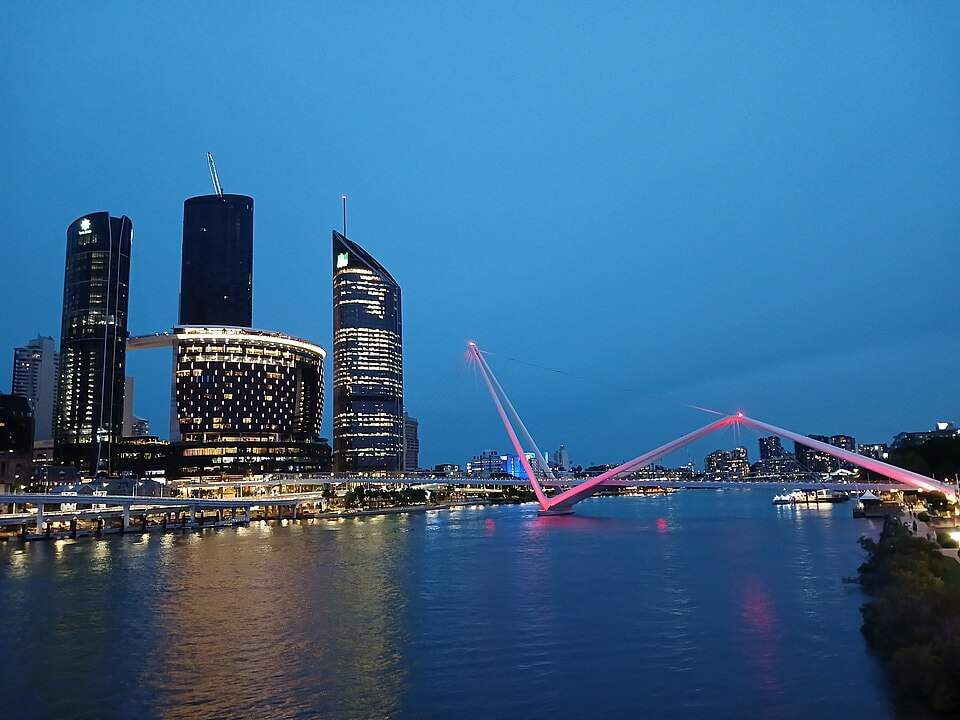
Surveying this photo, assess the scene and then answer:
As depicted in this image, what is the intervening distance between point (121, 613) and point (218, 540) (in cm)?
3020

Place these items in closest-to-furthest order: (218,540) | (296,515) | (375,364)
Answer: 1. (218,540)
2. (296,515)
3. (375,364)

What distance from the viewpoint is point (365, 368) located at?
161875 mm

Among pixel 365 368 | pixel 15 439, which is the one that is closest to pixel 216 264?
pixel 365 368

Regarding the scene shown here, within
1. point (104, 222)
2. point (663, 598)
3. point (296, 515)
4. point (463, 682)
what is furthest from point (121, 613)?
point (104, 222)

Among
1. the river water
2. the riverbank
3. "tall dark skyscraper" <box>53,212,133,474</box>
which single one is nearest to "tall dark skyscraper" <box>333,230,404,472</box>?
"tall dark skyscraper" <box>53,212,133,474</box>

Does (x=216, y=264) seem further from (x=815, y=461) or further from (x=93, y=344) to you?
(x=815, y=461)

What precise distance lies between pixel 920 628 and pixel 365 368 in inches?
5944

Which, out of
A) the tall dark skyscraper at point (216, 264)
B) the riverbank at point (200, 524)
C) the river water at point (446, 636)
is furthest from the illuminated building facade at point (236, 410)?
the river water at point (446, 636)

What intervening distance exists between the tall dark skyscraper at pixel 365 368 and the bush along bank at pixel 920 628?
139298mm

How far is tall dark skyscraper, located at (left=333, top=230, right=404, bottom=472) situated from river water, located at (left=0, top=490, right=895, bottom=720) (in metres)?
118

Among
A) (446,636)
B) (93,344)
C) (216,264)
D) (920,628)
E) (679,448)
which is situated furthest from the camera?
(216,264)

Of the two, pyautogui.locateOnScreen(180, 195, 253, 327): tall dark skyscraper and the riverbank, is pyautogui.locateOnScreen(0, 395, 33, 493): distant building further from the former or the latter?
pyautogui.locateOnScreen(180, 195, 253, 327): tall dark skyscraper

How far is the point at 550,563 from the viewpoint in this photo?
34875 millimetres

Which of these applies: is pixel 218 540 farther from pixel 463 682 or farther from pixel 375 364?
pixel 375 364
